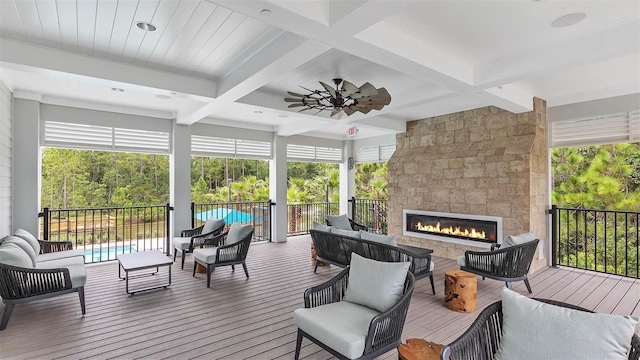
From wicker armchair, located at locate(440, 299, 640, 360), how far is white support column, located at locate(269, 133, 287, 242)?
21.7 ft

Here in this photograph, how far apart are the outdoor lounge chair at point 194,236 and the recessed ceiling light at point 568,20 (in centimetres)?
571

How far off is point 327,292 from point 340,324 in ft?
1.82

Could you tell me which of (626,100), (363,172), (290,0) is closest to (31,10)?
(290,0)

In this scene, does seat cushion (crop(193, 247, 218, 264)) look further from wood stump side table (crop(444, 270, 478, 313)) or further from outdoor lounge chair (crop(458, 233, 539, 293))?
outdoor lounge chair (crop(458, 233, 539, 293))

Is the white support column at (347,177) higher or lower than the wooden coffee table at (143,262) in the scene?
higher

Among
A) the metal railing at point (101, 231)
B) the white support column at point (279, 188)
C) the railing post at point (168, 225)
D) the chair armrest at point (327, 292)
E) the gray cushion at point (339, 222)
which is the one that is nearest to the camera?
the chair armrest at point (327, 292)

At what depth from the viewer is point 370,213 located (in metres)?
10.2

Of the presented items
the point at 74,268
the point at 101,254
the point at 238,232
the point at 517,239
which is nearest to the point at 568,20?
the point at 517,239

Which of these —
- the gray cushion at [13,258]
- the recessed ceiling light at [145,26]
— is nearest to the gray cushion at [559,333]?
the recessed ceiling light at [145,26]

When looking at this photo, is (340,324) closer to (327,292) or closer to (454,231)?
(327,292)

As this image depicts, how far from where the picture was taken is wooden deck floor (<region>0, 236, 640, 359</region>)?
286 centimetres

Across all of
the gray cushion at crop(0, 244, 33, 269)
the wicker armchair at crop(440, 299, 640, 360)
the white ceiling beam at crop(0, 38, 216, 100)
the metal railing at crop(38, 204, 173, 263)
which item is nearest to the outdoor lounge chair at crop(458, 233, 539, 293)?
the wicker armchair at crop(440, 299, 640, 360)

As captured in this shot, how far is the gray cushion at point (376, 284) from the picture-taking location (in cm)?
259

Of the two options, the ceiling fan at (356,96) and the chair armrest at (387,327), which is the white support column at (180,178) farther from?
the chair armrest at (387,327)
